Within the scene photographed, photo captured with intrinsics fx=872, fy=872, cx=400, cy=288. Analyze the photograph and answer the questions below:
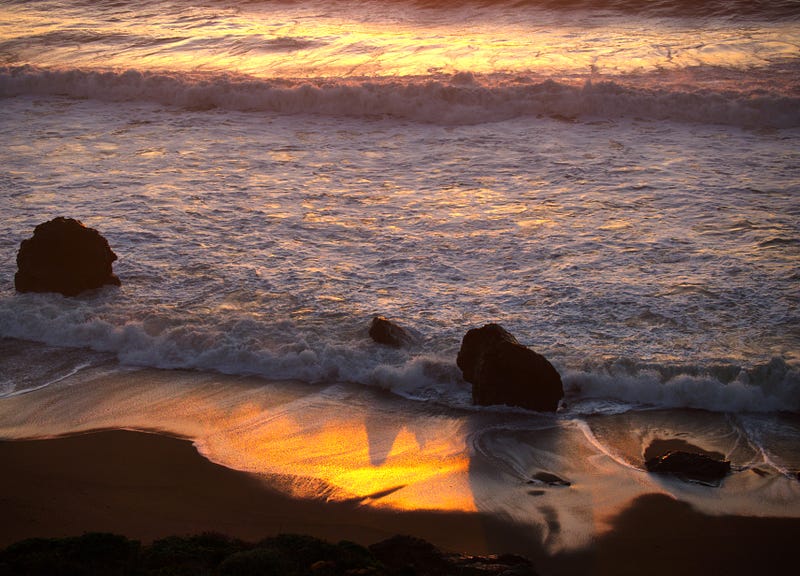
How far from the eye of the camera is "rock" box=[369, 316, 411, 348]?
732cm

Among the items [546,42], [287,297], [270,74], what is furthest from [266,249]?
[546,42]

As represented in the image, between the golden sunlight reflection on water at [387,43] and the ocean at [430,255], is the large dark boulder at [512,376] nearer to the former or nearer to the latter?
the ocean at [430,255]

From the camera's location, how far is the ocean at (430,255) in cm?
611

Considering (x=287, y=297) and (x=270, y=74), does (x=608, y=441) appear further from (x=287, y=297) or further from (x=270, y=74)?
(x=270, y=74)

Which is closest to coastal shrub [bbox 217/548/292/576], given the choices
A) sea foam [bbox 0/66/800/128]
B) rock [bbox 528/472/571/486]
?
rock [bbox 528/472/571/486]

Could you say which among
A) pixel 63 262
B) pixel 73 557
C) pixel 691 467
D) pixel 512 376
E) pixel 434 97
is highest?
pixel 434 97

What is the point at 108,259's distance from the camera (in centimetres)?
855

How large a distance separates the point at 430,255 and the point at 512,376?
314 cm

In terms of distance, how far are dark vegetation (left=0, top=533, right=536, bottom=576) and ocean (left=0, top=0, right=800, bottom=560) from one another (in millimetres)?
882

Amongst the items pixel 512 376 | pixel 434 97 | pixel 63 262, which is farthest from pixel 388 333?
pixel 434 97

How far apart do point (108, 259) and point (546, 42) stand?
508 inches

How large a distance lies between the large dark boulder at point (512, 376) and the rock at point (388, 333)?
40.4 inches

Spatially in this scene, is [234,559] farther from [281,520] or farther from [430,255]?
[430,255]

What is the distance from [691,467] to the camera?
5594 millimetres
